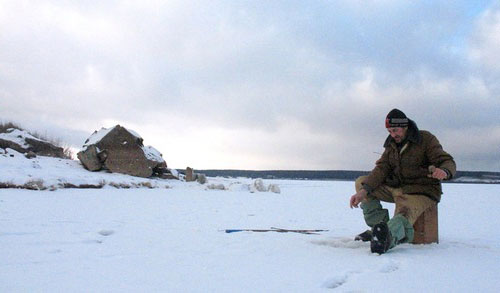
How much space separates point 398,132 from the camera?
3.70 metres

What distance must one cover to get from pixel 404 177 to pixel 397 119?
1.83 ft

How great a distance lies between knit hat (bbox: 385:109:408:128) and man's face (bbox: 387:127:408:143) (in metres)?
0.03

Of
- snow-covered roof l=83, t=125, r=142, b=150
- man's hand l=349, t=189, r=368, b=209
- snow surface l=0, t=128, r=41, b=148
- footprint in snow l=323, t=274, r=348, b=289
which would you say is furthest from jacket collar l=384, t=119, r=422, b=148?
snow surface l=0, t=128, r=41, b=148

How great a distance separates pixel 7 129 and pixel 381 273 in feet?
51.7

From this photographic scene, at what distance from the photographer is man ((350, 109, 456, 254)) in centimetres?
346


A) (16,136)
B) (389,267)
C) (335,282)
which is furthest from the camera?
(16,136)

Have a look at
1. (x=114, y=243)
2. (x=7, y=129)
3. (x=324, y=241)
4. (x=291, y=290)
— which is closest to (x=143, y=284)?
(x=291, y=290)

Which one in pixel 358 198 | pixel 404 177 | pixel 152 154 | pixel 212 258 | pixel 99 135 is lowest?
pixel 212 258

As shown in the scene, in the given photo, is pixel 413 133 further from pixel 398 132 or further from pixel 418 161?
pixel 418 161

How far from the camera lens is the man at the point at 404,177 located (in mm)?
3457

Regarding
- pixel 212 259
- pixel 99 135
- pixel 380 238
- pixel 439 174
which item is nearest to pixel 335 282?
pixel 380 238

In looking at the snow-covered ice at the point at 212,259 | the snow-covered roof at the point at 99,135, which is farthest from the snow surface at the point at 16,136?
the snow-covered ice at the point at 212,259

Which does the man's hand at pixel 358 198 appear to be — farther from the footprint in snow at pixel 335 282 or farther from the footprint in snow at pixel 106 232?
the footprint in snow at pixel 106 232

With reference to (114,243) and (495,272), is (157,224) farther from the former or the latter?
(495,272)
